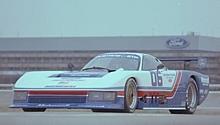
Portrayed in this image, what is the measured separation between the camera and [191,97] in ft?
43.3

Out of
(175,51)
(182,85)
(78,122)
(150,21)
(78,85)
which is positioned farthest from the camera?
(150,21)

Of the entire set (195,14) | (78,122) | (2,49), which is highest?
(195,14)

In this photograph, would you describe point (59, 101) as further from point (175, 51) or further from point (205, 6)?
point (205, 6)

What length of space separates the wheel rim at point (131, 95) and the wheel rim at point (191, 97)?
1.86m

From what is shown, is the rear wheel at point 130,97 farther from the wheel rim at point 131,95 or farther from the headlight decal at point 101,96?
the headlight decal at point 101,96

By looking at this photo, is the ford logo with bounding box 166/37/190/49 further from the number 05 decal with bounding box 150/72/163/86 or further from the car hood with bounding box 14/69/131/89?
the car hood with bounding box 14/69/131/89

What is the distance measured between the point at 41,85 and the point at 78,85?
2.35 feet

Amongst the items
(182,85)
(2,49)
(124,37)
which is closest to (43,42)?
(2,49)

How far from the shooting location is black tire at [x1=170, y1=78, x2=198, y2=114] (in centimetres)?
1286

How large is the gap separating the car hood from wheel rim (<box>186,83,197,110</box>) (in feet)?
7.26

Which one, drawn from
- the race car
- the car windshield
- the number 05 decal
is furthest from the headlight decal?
the number 05 decal

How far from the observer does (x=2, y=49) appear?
76.7 meters

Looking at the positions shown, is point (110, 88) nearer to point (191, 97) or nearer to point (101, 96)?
point (101, 96)

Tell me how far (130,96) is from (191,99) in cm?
238
